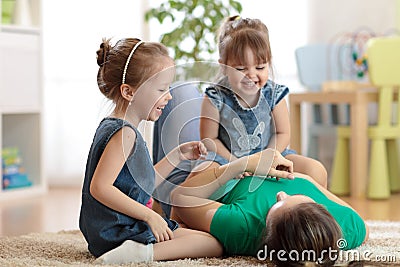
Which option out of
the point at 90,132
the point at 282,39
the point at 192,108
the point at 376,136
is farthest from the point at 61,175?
the point at 192,108

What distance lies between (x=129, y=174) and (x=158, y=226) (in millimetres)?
133

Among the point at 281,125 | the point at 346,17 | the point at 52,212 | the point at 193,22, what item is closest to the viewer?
the point at 281,125

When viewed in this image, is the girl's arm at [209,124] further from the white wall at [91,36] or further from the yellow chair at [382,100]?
the white wall at [91,36]

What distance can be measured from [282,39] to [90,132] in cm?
104

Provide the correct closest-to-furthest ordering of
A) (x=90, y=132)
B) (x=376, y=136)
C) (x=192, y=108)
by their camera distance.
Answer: (x=192, y=108) < (x=376, y=136) < (x=90, y=132)

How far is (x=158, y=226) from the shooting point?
163 centimetres

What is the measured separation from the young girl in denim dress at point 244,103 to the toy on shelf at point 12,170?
1.55 m

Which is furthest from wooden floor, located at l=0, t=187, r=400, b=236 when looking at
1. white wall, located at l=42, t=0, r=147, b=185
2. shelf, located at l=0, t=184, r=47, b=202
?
white wall, located at l=42, t=0, r=147, b=185

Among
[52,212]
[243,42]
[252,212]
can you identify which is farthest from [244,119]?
[52,212]

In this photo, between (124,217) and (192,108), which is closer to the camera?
(124,217)

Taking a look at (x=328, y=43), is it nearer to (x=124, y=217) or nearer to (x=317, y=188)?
(x=317, y=188)

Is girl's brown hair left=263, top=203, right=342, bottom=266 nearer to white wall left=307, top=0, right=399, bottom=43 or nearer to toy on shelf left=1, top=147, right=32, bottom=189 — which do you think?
toy on shelf left=1, top=147, right=32, bottom=189

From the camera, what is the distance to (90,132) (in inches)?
149

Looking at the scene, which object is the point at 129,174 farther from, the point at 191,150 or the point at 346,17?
the point at 346,17
